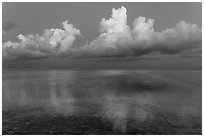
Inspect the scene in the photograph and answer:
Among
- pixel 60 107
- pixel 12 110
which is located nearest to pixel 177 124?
pixel 60 107

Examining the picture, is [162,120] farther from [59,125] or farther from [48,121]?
[48,121]

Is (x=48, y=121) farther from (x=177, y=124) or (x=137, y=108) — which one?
(x=177, y=124)

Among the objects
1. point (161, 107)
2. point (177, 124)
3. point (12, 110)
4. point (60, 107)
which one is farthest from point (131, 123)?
point (12, 110)

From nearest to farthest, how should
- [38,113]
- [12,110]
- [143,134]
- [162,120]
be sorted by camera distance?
[143,134], [162,120], [38,113], [12,110]

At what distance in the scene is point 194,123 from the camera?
Answer: 1756cm

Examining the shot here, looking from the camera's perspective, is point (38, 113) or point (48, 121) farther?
point (38, 113)

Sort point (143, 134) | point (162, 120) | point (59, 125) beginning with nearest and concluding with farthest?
point (143, 134) → point (59, 125) → point (162, 120)

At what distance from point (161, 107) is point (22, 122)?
1518 centimetres

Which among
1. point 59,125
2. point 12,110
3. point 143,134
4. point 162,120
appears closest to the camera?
point 143,134

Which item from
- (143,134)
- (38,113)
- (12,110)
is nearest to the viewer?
(143,134)

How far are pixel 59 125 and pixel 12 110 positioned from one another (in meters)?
8.15

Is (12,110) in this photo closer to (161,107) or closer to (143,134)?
(143,134)

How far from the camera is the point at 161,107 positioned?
23156mm

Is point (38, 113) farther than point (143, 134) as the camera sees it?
Yes
